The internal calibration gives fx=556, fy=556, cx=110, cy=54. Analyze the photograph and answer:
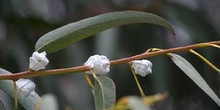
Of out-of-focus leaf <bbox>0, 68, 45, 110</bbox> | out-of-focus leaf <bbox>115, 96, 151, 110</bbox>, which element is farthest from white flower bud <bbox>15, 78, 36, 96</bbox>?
out-of-focus leaf <bbox>115, 96, 151, 110</bbox>

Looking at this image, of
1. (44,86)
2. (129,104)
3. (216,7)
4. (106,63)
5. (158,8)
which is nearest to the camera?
(129,104)

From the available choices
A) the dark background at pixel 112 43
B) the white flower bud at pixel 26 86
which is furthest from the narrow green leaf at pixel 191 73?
the dark background at pixel 112 43

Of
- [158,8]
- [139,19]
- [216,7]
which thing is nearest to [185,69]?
[139,19]

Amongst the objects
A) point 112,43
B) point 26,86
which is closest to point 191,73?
point 26,86

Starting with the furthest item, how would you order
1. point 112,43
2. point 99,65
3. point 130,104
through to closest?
point 112,43
point 99,65
point 130,104

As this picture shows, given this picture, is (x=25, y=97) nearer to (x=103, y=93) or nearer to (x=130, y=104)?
(x=103, y=93)

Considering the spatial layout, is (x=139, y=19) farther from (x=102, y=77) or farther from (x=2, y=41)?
(x=2, y=41)
